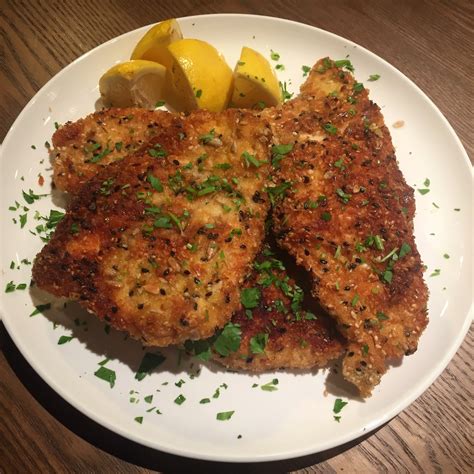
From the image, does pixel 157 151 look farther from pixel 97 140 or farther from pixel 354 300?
pixel 354 300

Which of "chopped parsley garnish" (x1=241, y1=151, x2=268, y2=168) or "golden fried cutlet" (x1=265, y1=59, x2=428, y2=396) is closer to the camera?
"golden fried cutlet" (x1=265, y1=59, x2=428, y2=396)

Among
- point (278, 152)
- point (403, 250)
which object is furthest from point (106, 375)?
point (403, 250)

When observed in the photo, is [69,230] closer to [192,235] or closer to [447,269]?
[192,235]

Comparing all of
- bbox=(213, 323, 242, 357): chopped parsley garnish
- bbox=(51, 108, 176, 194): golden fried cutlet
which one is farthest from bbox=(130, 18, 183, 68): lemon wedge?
bbox=(213, 323, 242, 357): chopped parsley garnish

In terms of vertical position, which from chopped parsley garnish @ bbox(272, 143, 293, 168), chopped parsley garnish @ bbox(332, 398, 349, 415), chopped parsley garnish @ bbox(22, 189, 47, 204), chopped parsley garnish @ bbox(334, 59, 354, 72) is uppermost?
chopped parsley garnish @ bbox(334, 59, 354, 72)

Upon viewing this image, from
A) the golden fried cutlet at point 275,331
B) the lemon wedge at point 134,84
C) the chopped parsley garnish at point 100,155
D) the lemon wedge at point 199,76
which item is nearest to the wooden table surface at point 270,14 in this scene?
the golden fried cutlet at point 275,331

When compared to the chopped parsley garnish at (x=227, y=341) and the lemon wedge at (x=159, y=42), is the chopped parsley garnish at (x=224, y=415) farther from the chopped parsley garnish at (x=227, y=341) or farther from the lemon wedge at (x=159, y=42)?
the lemon wedge at (x=159, y=42)

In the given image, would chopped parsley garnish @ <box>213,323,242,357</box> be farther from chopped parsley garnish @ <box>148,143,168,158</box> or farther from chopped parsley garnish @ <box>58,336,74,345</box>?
chopped parsley garnish @ <box>148,143,168,158</box>
